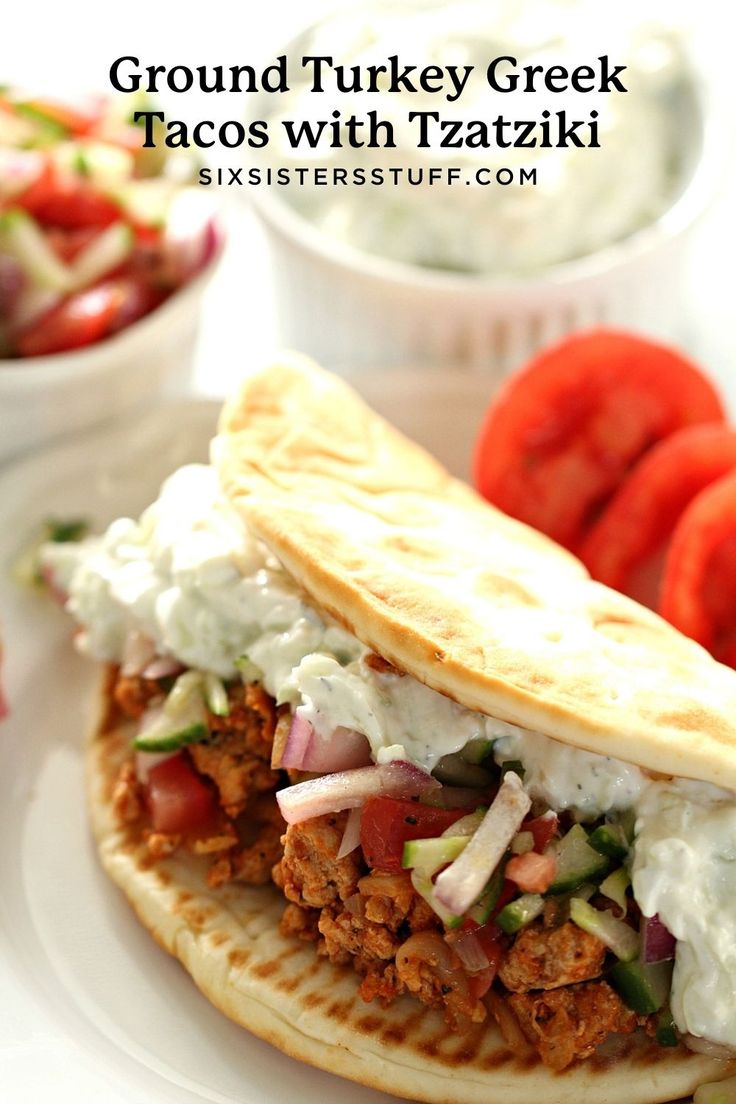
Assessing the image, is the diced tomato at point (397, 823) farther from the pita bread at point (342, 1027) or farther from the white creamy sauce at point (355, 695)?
the pita bread at point (342, 1027)

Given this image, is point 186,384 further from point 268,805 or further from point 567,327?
point 268,805

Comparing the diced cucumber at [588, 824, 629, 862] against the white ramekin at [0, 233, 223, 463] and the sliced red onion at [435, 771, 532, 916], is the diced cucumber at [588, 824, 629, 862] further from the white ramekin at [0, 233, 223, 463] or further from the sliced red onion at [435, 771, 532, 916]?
the white ramekin at [0, 233, 223, 463]

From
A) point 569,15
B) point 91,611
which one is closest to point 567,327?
point 569,15

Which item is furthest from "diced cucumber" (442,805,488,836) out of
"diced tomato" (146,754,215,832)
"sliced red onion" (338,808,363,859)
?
"diced tomato" (146,754,215,832)

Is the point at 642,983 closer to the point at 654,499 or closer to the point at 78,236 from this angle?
the point at 654,499

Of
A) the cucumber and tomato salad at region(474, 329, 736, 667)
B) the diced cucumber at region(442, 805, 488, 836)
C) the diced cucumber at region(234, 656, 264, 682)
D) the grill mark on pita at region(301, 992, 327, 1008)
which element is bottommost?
the grill mark on pita at region(301, 992, 327, 1008)

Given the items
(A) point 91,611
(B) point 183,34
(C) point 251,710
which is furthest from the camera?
(B) point 183,34
